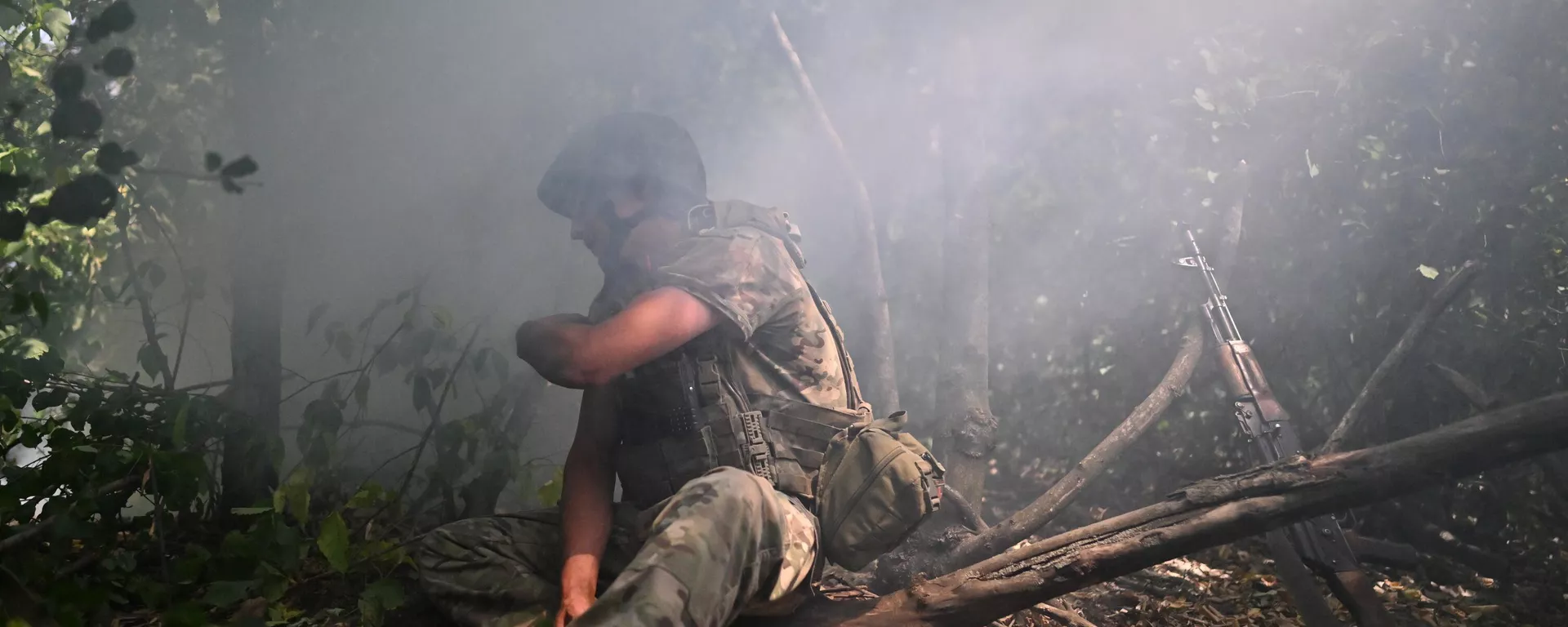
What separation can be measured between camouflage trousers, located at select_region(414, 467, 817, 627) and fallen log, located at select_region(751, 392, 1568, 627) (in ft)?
1.11

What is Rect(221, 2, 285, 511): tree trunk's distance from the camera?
121 inches

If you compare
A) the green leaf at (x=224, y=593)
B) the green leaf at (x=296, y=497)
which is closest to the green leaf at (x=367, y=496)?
the green leaf at (x=296, y=497)

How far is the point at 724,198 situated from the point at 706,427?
1.99 meters

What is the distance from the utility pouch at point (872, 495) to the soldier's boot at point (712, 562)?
13 centimetres

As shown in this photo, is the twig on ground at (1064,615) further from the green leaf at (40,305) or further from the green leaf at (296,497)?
the green leaf at (40,305)

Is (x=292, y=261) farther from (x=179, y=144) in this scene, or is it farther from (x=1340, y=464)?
(x=1340, y=464)

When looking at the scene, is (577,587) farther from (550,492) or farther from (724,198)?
(724,198)

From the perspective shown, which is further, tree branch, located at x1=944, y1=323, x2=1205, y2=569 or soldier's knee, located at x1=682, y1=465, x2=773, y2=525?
tree branch, located at x1=944, y1=323, x2=1205, y2=569

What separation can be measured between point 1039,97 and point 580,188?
10.6 ft

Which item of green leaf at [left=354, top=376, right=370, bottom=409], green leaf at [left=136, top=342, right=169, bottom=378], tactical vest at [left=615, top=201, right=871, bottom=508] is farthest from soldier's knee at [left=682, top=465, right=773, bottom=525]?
green leaf at [left=136, top=342, right=169, bottom=378]

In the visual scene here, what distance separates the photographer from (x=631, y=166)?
2.68 meters

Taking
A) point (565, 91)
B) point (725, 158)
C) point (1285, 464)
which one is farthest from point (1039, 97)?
point (1285, 464)

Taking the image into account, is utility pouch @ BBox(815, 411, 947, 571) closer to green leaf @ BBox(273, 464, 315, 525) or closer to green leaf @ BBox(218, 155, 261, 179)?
green leaf @ BBox(273, 464, 315, 525)

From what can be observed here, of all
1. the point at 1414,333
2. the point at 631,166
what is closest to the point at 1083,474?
the point at 1414,333
